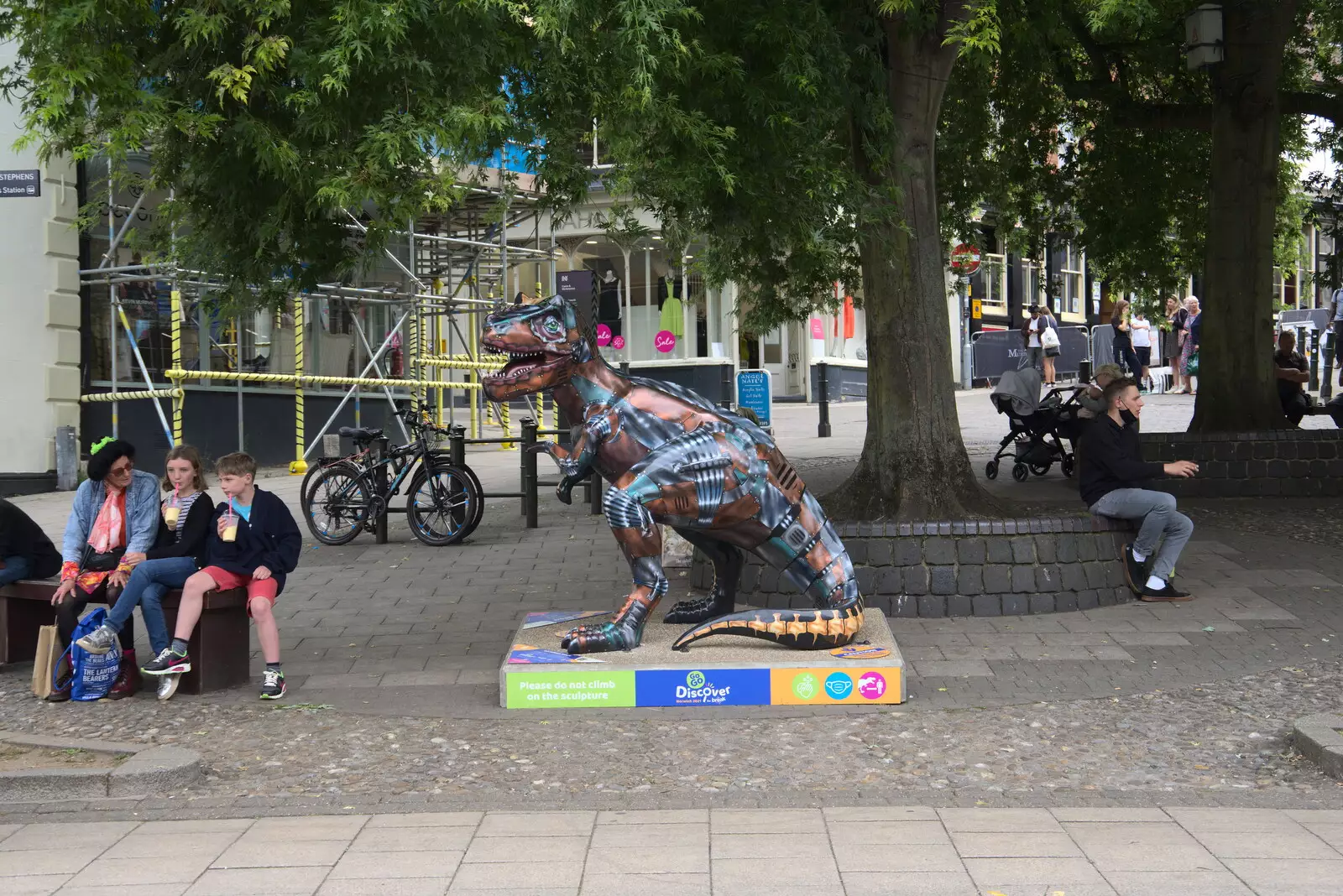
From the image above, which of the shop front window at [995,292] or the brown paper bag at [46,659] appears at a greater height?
the shop front window at [995,292]

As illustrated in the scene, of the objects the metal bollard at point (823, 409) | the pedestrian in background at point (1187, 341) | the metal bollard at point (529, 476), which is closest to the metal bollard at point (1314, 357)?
the pedestrian in background at point (1187, 341)

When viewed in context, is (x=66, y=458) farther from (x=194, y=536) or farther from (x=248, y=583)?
(x=248, y=583)

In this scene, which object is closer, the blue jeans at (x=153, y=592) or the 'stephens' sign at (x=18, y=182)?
the blue jeans at (x=153, y=592)

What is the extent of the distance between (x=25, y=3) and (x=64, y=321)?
1144 centimetres

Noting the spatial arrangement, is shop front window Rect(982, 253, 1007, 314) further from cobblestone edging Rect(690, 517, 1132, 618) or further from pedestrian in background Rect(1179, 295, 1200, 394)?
cobblestone edging Rect(690, 517, 1132, 618)

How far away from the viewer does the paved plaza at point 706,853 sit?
15.5ft

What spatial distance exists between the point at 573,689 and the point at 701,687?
0.62m

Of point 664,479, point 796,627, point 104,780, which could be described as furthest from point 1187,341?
point 104,780

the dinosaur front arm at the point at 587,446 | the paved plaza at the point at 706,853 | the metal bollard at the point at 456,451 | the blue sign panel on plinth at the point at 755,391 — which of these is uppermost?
the blue sign panel on plinth at the point at 755,391

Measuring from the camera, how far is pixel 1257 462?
48.9ft

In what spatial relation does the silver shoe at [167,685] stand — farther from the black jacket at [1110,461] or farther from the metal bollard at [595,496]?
the metal bollard at [595,496]

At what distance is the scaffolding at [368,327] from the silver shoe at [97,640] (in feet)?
26.4

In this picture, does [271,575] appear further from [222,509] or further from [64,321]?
[64,321]

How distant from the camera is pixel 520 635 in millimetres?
7855
